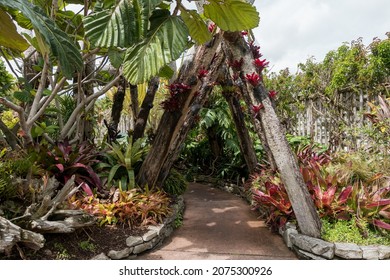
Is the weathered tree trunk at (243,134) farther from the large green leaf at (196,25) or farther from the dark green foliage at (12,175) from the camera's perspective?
the dark green foliage at (12,175)

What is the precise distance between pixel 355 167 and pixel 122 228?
2528 millimetres

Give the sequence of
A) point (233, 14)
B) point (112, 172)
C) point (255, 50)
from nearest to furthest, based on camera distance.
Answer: point (233, 14), point (255, 50), point (112, 172)

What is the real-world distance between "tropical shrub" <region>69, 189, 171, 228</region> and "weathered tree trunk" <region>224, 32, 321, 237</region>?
1358mm

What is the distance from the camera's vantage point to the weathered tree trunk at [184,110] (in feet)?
11.6

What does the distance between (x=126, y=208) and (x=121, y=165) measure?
822 mm

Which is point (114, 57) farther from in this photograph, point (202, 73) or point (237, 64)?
point (237, 64)

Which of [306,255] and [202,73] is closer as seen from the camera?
[306,255]

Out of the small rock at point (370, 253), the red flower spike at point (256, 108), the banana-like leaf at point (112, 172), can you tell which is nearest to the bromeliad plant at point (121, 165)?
the banana-like leaf at point (112, 172)

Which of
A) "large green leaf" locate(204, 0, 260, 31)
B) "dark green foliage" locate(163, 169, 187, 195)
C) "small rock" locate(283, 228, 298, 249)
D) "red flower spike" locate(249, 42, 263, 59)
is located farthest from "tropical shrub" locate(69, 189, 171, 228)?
"large green leaf" locate(204, 0, 260, 31)

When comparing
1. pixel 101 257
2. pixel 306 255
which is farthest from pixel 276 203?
pixel 101 257

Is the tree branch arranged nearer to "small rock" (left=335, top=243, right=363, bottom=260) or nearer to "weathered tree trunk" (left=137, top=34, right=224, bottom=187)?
"weathered tree trunk" (left=137, top=34, right=224, bottom=187)

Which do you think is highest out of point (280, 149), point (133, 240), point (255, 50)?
point (255, 50)

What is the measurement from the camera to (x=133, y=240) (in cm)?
→ 280

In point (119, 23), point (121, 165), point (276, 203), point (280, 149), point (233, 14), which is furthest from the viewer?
point (121, 165)
